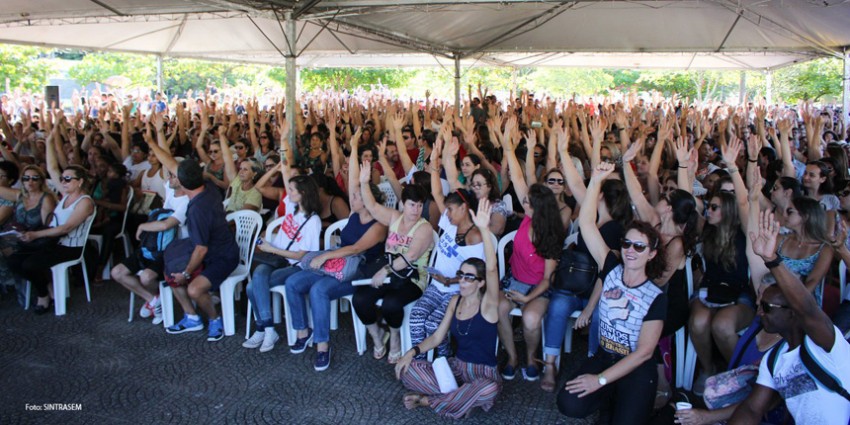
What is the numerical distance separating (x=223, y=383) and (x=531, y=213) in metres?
1.98

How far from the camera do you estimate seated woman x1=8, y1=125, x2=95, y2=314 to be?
175 inches

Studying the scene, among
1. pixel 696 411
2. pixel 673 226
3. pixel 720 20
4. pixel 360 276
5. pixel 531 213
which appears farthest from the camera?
pixel 720 20

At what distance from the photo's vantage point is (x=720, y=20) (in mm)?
9734

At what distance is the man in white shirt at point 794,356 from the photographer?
208cm

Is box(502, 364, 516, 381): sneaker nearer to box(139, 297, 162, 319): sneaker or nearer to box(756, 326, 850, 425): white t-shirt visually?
box(756, 326, 850, 425): white t-shirt

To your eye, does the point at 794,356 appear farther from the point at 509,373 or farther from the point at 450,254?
the point at 450,254

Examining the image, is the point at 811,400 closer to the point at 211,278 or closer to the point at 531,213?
the point at 531,213

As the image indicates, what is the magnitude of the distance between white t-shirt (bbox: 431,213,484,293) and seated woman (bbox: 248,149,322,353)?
2.96 feet

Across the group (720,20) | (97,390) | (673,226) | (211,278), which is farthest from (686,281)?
(720,20)

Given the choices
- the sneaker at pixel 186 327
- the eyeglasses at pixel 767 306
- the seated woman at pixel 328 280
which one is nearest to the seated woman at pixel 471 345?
the seated woman at pixel 328 280

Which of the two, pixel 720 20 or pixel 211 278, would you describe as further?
pixel 720 20

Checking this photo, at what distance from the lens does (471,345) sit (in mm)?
3195

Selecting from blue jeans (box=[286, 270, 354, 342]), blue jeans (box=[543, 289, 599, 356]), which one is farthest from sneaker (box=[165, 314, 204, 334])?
blue jeans (box=[543, 289, 599, 356])

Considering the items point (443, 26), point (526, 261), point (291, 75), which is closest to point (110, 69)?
point (443, 26)
